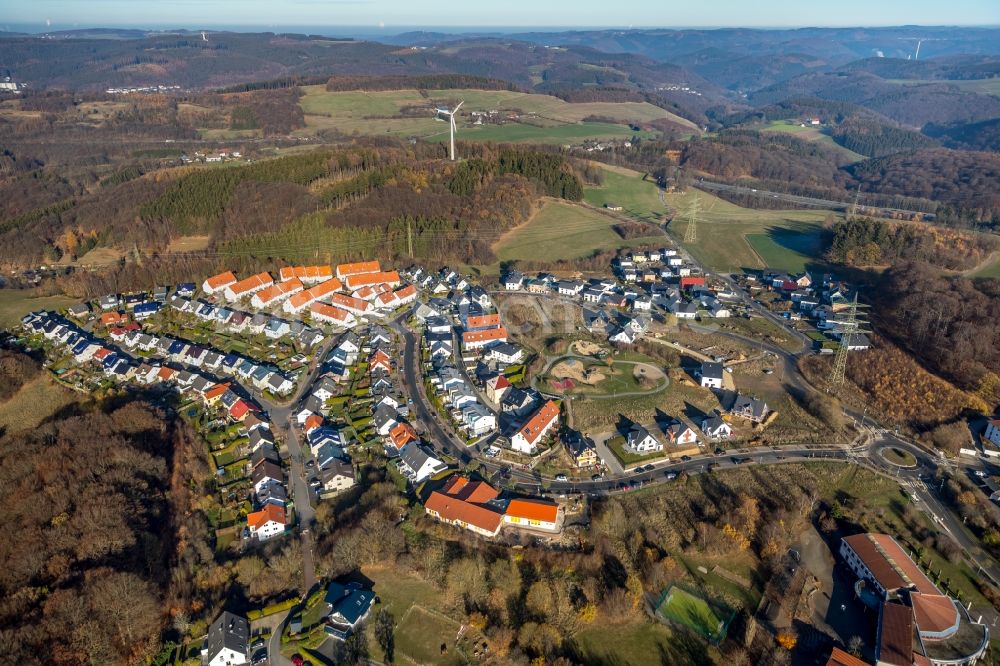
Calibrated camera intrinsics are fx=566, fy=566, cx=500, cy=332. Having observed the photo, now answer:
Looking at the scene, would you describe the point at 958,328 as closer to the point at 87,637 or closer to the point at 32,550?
the point at 87,637

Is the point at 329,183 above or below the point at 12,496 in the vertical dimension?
above

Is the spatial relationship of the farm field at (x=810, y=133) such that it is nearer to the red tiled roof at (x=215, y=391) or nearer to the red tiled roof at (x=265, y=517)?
the red tiled roof at (x=215, y=391)

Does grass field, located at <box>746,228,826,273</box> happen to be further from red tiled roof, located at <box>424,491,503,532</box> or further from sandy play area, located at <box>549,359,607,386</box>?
red tiled roof, located at <box>424,491,503,532</box>

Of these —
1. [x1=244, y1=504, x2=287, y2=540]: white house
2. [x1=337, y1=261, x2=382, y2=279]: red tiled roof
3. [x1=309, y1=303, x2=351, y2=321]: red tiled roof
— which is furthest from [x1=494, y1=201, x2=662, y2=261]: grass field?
[x1=244, y1=504, x2=287, y2=540]: white house

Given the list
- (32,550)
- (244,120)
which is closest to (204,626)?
(32,550)

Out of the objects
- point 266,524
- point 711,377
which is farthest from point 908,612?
point 266,524

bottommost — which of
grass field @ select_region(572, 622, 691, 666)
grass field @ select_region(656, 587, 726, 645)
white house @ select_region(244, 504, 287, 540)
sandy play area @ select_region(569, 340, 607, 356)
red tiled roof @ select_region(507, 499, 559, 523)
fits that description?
grass field @ select_region(572, 622, 691, 666)
